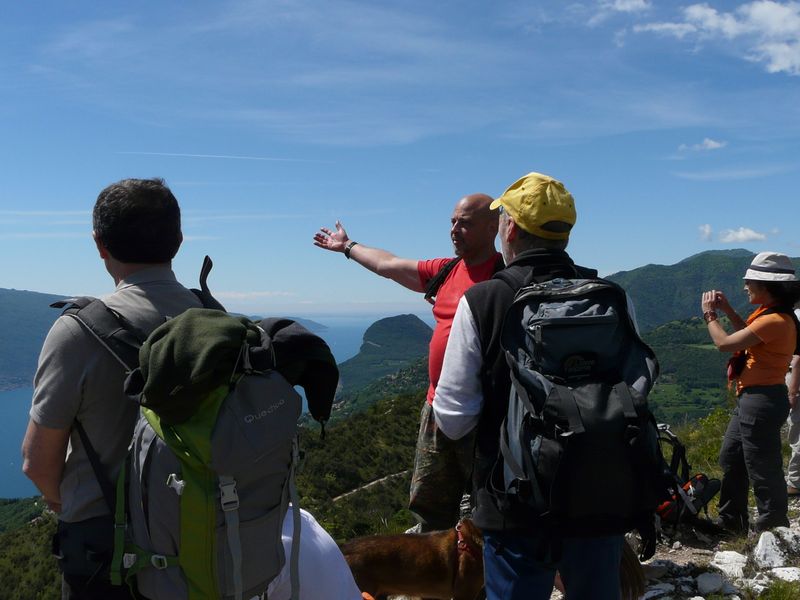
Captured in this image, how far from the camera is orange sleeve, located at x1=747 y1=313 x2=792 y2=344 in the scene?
4688 mm

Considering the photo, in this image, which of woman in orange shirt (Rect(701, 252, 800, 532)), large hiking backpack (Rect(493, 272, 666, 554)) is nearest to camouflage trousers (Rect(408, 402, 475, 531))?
large hiking backpack (Rect(493, 272, 666, 554))

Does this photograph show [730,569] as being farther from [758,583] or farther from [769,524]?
[769,524]

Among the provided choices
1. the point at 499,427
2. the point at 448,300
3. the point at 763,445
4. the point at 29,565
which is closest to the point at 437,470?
the point at 448,300

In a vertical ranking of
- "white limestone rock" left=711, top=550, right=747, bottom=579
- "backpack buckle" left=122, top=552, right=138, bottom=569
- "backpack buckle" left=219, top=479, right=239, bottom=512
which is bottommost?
"white limestone rock" left=711, top=550, right=747, bottom=579

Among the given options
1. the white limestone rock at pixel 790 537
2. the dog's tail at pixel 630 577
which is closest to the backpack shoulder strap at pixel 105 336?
the dog's tail at pixel 630 577

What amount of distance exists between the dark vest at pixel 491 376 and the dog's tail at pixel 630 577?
167 cm

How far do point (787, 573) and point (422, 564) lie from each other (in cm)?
221

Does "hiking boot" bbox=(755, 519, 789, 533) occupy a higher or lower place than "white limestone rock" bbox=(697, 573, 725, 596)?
higher

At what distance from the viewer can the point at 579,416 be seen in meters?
2.15

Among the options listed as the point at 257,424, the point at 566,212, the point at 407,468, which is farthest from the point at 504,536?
the point at 407,468

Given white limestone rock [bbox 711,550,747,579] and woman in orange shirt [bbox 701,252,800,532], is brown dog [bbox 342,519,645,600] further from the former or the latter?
woman in orange shirt [bbox 701,252,800,532]

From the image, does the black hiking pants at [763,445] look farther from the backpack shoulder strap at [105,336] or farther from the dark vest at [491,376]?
the backpack shoulder strap at [105,336]

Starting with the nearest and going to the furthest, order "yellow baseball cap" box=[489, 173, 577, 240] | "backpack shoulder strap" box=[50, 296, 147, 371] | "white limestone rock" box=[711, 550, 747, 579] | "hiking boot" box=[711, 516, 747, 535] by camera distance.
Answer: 1. "backpack shoulder strap" box=[50, 296, 147, 371]
2. "yellow baseball cap" box=[489, 173, 577, 240]
3. "white limestone rock" box=[711, 550, 747, 579]
4. "hiking boot" box=[711, 516, 747, 535]

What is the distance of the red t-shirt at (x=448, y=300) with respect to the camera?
355 cm
